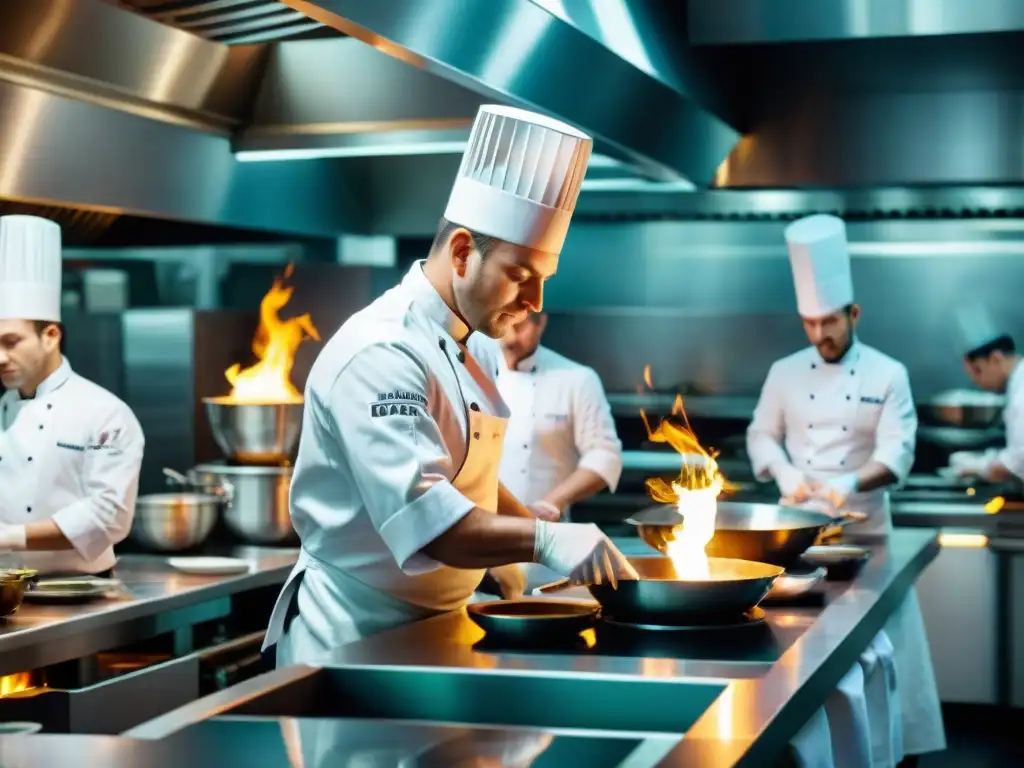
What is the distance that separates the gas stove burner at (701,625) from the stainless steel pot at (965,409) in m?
3.62

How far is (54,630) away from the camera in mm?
3125

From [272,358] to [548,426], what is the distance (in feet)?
3.18

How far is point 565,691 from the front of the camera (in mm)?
1952

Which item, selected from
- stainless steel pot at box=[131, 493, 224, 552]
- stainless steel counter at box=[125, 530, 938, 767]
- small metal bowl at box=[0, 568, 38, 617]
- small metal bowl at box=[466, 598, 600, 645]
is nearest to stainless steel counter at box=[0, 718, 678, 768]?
stainless steel counter at box=[125, 530, 938, 767]

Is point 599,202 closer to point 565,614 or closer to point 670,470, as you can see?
point 670,470

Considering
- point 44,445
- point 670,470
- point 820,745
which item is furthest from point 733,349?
point 820,745

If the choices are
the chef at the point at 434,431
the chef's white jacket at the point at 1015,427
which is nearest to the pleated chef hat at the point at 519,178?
the chef at the point at 434,431

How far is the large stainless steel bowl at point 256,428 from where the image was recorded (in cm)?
437

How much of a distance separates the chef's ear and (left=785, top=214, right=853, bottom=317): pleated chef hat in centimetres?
277

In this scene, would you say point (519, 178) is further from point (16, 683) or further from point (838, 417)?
point (838, 417)

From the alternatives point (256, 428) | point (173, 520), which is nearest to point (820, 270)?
point (256, 428)

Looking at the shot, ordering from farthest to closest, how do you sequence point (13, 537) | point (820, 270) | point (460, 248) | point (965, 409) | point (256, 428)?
point (965, 409)
point (820, 270)
point (256, 428)
point (13, 537)
point (460, 248)

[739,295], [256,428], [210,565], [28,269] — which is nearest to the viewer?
[28,269]

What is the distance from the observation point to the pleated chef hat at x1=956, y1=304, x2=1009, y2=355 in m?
5.86
